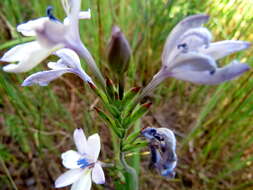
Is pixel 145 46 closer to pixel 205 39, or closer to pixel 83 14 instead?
pixel 83 14

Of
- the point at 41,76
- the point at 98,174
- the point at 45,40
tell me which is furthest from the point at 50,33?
the point at 98,174

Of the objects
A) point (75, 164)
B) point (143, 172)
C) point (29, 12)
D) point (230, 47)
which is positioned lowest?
point (143, 172)

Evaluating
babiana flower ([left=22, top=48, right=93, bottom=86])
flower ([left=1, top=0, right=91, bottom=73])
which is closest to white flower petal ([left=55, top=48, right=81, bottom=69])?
babiana flower ([left=22, top=48, right=93, bottom=86])

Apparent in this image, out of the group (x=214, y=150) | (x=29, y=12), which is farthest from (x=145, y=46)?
(x=29, y=12)

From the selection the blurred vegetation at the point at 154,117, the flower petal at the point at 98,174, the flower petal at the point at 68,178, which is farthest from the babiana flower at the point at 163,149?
the blurred vegetation at the point at 154,117

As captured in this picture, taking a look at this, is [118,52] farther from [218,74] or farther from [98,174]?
[98,174]

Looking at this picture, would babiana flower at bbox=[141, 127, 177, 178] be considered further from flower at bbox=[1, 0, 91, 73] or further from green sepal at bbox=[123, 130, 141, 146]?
flower at bbox=[1, 0, 91, 73]
